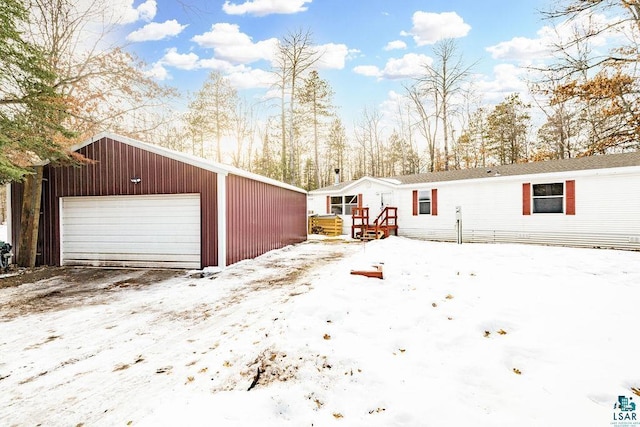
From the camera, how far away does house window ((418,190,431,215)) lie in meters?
14.1

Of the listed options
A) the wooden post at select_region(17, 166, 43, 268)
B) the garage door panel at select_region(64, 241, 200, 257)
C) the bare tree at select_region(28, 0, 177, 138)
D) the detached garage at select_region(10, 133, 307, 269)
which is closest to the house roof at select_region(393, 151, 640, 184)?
the detached garage at select_region(10, 133, 307, 269)

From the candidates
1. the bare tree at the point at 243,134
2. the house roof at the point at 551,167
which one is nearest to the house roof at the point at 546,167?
the house roof at the point at 551,167

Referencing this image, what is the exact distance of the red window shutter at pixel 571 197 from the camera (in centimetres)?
1064

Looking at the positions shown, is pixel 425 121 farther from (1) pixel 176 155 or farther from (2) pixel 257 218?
(1) pixel 176 155

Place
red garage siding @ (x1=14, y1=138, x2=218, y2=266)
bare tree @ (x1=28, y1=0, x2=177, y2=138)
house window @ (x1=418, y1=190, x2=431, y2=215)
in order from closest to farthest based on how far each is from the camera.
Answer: red garage siding @ (x1=14, y1=138, x2=218, y2=266) < bare tree @ (x1=28, y1=0, x2=177, y2=138) < house window @ (x1=418, y1=190, x2=431, y2=215)

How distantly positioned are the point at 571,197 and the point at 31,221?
1757cm

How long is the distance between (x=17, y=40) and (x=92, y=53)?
5.83 metres

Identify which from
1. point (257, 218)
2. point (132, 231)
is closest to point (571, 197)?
point (257, 218)

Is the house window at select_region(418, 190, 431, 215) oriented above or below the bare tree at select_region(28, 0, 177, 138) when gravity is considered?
below

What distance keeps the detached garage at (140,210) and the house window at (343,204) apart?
344 inches

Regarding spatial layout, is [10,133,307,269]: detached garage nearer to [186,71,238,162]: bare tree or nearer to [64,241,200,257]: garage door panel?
[64,241,200,257]: garage door panel

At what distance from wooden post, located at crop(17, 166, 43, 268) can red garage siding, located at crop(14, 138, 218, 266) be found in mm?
272

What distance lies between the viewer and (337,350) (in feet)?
9.85

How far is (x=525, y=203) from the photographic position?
11.6 metres
